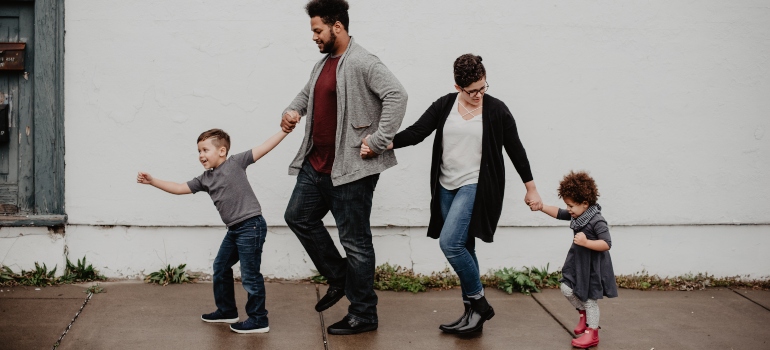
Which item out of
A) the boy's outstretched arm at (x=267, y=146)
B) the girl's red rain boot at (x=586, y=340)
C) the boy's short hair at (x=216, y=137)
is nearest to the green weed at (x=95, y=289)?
the boy's short hair at (x=216, y=137)

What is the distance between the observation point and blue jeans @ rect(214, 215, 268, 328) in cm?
457

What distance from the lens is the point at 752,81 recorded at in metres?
5.95

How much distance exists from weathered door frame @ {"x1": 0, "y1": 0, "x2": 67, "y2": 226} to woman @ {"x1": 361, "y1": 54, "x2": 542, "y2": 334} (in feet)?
8.01

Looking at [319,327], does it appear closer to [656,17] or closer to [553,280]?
[553,280]

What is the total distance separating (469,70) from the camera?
441 centimetres

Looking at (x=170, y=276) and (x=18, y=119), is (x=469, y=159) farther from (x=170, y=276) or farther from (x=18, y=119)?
(x=18, y=119)

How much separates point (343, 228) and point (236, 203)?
624mm

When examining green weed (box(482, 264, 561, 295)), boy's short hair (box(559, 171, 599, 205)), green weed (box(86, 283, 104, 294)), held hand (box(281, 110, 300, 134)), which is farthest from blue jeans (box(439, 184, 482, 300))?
green weed (box(86, 283, 104, 294))

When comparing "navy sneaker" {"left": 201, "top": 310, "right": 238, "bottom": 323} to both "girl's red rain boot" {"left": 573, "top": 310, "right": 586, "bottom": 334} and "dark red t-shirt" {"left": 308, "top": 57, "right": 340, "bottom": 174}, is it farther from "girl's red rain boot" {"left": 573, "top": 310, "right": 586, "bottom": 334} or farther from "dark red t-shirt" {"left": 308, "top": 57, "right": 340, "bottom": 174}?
"girl's red rain boot" {"left": 573, "top": 310, "right": 586, "bottom": 334}

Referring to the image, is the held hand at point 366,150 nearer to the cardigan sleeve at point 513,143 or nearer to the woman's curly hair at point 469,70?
the woman's curly hair at point 469,70

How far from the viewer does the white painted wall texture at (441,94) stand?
5.59m

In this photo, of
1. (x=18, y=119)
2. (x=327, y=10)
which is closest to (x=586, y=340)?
(x=327, y=10)

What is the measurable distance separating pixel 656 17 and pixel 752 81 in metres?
0.88

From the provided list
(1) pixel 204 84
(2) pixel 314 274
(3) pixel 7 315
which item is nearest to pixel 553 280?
(2) pixel 314 274
